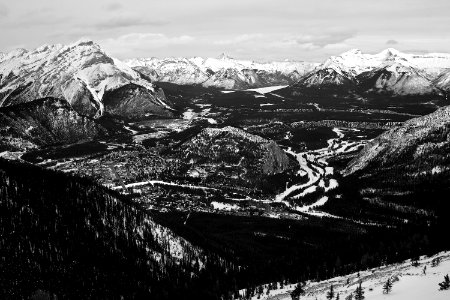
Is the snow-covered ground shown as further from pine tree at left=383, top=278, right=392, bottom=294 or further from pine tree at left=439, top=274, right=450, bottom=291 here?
pine tree at left=439, top=274, right=450, bottom=291

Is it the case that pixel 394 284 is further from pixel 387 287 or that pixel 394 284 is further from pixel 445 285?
pixel 445 285

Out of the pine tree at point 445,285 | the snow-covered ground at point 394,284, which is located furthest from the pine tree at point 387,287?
the pine tree at point 445,285

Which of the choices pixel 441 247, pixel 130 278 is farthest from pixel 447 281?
pixel 130 278

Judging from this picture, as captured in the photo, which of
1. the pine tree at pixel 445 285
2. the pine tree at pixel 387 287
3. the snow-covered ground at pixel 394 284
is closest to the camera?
the pine tree at pixel 445 285

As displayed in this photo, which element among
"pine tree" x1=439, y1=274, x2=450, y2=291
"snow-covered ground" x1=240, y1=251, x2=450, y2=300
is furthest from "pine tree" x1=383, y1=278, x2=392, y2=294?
"pine tree" x1=439, y1=274, x2=450, y2=291

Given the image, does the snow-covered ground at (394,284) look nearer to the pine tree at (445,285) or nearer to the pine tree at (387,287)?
the pine tree at (387,287)

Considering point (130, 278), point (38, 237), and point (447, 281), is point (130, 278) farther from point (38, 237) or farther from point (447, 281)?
point (447, 281)

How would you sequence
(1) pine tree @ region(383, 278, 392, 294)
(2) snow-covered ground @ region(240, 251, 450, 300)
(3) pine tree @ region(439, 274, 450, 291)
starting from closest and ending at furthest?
(3) pine tree @ region(439, 274, 450, 291) < (2) snow-covered ground @ region(240, 251, 450, 300) < (1) pine tree @ region(383, 278, 392, 294)

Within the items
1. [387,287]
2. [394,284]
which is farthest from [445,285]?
[394,284]

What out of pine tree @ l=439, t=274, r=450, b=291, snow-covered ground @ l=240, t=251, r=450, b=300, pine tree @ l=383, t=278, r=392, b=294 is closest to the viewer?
pine tree @ l=439, t=274, r=450, b=291
